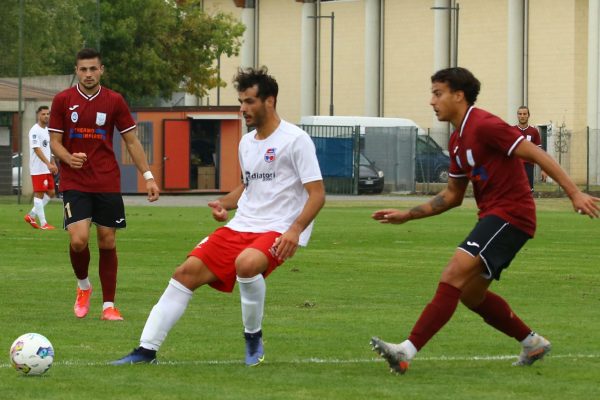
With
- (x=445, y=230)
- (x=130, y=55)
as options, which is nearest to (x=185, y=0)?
(x=130, y=55)

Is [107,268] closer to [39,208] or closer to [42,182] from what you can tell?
[39,208]

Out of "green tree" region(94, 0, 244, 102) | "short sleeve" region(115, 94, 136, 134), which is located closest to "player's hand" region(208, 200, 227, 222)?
"short sleeve" region(115, 94, 136, 134)

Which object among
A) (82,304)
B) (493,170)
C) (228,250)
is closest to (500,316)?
(493,170)

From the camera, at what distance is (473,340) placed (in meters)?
10.6

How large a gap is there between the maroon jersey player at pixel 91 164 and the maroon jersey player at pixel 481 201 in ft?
12.1

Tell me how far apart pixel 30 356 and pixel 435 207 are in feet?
8.95

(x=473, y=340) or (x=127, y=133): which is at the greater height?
(x=127, y=133)

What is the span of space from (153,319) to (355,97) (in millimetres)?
66906

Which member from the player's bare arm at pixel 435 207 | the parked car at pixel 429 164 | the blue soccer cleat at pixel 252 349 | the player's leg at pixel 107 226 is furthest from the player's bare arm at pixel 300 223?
the parked car at pixel 429 164

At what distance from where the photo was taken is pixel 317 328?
37.0 feet

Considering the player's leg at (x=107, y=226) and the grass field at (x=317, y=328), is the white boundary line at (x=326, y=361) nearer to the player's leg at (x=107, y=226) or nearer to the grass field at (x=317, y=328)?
the grass field at (x=317, y=328)

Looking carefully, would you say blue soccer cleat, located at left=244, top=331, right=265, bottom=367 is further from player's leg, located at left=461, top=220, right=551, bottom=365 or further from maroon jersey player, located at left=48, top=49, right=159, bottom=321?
maroon jersey player, located at left=48, top=49, right=159, bottom=321

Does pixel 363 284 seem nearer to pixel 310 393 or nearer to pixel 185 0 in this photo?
pixel 310 393

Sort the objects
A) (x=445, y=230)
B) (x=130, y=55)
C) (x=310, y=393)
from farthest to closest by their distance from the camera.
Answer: (x=130, y=55)
(x=445, y=230)
(x=310, y=393)
